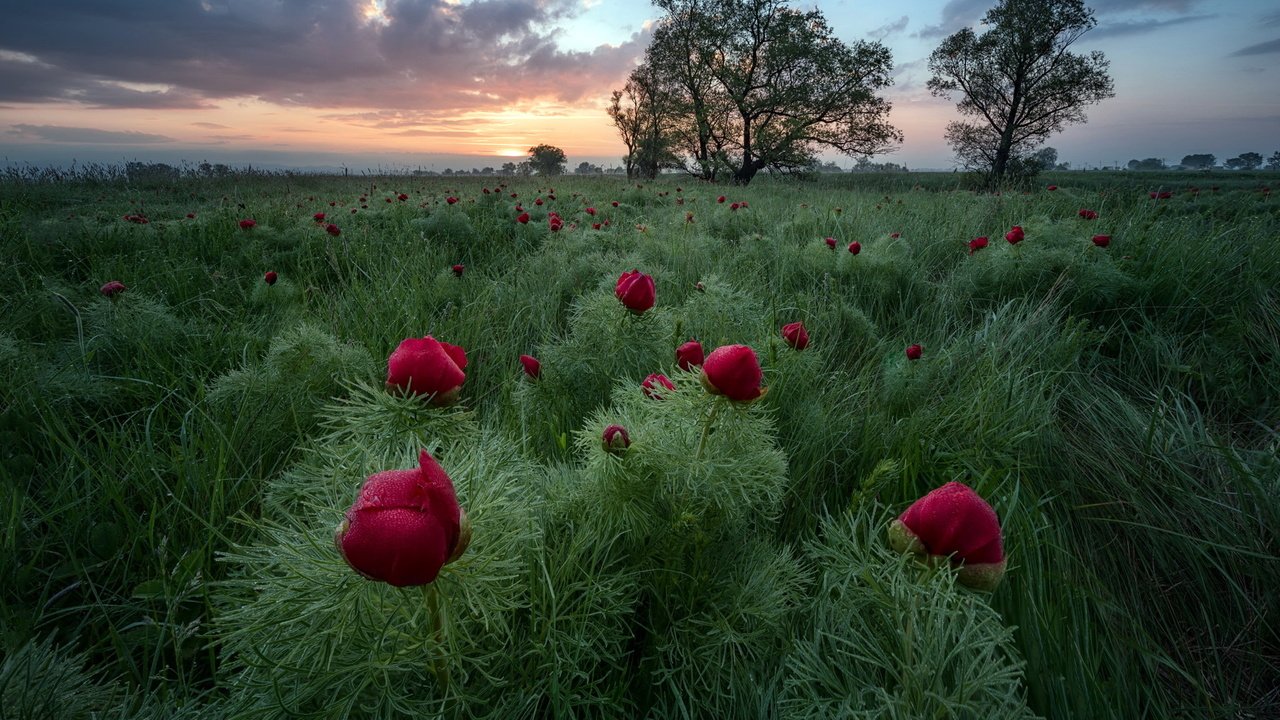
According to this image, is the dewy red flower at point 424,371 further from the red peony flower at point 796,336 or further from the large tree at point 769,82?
the large tree at point 769,82

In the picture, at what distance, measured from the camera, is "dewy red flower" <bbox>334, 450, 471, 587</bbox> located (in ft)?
1.92

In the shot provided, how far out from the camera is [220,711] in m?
0.80

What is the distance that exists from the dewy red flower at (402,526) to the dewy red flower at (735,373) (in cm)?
52

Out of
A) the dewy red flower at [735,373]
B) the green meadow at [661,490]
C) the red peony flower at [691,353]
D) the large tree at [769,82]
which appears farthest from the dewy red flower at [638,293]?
the large tree at [769,82]

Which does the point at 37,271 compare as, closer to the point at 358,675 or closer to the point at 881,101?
the point at 358,675

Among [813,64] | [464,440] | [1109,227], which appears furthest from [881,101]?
[464,440]

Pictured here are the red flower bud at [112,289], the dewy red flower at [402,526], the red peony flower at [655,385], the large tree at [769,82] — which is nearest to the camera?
the dewy red flower at [402,526]

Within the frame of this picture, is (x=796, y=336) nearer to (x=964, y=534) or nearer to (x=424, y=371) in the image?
(x=964, y=534)

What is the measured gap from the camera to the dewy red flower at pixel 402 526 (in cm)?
58

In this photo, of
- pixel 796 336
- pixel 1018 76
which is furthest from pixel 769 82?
pixel 796 336

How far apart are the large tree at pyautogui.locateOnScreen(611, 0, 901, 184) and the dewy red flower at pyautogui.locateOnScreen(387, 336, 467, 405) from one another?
72.8 feet

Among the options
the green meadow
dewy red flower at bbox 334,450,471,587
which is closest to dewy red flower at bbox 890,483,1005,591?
the green meadow

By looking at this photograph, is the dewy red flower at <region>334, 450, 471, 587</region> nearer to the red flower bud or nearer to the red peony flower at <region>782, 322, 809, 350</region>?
the red peony flower at <region>782, 322, 809, 350</region>

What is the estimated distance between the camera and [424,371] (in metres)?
1.00
